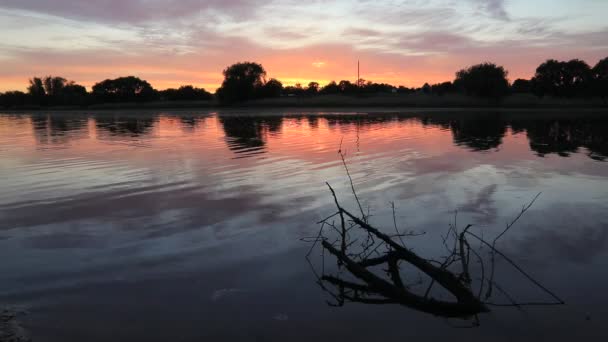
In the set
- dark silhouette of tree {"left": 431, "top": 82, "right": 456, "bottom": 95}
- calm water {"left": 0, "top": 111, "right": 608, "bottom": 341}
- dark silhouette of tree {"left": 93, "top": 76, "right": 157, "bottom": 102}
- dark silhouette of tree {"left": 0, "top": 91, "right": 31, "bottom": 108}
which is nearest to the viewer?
calm water {"left": 0, "top": 111, "right": 608, "bottom": 341}

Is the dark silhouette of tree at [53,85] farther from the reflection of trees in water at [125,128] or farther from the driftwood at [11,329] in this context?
the driftwood at [11,329]

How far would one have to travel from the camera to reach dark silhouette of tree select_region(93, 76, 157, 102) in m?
145

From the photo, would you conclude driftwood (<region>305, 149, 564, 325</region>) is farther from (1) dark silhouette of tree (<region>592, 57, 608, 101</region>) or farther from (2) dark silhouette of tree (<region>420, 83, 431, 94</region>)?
(2) dark silhouette of tree (<region>420, 83, 431, 94</region>)

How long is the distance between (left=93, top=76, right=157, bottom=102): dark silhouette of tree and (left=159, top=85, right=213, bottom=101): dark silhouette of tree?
7234 millimetres

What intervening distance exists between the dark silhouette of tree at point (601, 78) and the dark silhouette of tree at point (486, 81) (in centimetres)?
1732

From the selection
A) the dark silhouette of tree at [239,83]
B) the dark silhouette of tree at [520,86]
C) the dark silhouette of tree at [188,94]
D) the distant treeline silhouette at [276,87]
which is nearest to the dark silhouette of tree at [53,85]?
the distant treeline silhouette at [276,87]

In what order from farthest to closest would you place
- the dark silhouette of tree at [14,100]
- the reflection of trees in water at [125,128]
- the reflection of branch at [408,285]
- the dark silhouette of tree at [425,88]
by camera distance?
the dark silhouette of tree at [425,88], the dark silhouette of tree at [14,100], the reflection of trees in water at [125,128], the reflection of branch at [408,285]

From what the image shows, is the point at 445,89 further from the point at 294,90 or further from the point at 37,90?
the point at 37,90

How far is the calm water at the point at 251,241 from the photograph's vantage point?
5.38 metres

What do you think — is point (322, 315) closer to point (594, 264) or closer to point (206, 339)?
point (206, 339)

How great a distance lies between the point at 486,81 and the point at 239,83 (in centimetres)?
6156

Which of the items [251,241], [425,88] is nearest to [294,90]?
[425,88]

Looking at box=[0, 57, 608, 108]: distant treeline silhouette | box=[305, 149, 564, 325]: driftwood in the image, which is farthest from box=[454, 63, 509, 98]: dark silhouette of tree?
box=[305, 149, 564, 325]: driftwood

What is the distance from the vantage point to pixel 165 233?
8.80 m
